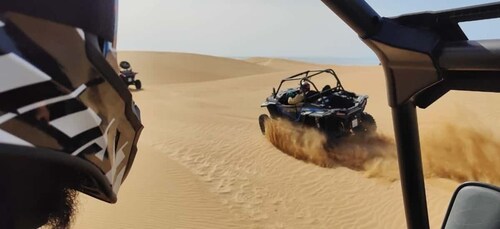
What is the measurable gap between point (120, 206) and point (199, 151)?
3929 millimetres

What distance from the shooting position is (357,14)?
1.15m

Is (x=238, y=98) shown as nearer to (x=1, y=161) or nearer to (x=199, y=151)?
(x=199, y=151)

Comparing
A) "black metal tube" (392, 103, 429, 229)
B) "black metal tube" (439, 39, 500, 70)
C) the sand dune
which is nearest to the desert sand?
"black metal tube" (392, 103, 429, 229)

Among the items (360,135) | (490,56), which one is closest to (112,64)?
(490,56)

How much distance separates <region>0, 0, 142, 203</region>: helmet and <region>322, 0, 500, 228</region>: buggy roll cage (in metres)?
0.53

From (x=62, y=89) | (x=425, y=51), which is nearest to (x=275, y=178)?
(x=425, y=51)

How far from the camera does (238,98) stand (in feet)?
74.7

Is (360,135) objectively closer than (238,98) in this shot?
Yes

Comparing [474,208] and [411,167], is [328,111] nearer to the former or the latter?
[411,167]

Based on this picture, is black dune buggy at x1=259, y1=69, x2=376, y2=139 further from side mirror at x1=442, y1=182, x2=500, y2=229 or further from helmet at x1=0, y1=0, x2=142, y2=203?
helmet at x1=0, y1=0, x2=142, y2=203

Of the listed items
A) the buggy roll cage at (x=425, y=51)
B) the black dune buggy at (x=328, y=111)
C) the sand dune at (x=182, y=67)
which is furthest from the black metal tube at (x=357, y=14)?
the sand dune at (x=182, y=67)

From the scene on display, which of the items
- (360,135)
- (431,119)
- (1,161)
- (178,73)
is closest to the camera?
(1,161)

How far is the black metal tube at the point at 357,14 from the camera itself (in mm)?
1135

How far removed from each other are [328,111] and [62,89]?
8277 millimetres
